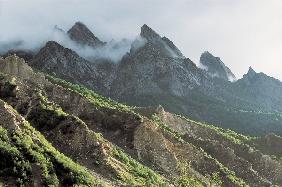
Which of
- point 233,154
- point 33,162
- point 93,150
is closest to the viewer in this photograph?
point 33,162

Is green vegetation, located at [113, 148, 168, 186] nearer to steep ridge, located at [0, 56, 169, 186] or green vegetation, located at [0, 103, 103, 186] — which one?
steep ridge, located at [0, 56, 169, 186]

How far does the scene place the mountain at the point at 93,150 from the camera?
71.1m

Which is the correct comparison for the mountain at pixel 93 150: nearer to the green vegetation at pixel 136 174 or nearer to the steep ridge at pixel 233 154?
the green vegetation at pixel 136 174

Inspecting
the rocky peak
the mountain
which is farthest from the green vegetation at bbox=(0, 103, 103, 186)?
the rocky peak

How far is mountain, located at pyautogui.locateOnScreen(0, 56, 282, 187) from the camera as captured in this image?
71.1 metres

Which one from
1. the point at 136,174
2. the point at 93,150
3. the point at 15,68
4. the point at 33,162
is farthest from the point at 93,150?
the point at 15,68

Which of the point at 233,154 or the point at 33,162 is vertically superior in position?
the point at 233,154

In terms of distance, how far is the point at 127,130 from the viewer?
114375 mm

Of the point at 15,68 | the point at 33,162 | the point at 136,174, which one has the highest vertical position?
the point at 15,68

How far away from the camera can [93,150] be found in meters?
88.4

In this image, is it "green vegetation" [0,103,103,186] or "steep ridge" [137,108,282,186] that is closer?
"green vegetation" [0,103,103,186]

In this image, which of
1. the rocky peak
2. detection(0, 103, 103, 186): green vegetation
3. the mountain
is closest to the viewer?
detection(0, 103, 103, 186): green vegetation

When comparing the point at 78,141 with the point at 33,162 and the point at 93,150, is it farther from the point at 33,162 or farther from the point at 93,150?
the point at 33,162

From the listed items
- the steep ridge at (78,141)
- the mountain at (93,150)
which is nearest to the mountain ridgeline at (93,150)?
the mountain at (93,150)
